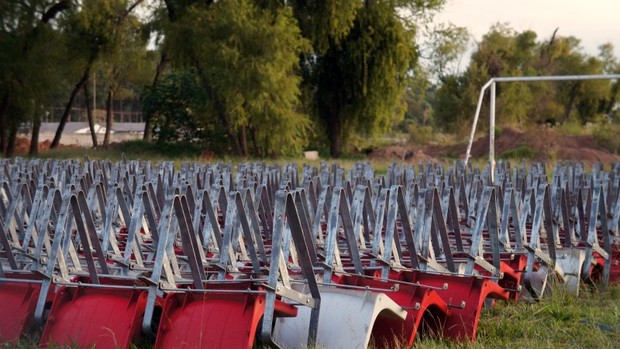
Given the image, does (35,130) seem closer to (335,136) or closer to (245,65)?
(245,65)

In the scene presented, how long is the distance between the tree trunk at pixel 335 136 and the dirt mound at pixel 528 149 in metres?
1.86

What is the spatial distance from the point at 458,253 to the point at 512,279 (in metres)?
0.50

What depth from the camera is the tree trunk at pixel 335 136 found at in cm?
3350

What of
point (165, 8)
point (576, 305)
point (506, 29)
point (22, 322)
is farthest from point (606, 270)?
point (506, 29)

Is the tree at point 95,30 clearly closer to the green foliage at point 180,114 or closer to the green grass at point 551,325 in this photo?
the green foliage at point 180,114

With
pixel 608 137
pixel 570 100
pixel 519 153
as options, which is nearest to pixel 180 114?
pixel 519 153

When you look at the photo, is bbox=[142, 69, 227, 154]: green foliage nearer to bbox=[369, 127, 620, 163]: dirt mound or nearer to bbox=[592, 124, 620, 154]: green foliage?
bbox=[369, 127, 620, 163]: dirt mound

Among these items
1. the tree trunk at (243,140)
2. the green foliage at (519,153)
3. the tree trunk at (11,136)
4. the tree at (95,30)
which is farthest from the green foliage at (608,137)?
the tree trunk at (11,136)

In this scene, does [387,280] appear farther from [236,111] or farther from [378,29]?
[378,29]

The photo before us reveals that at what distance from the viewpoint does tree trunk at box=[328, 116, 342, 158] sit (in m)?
33.5

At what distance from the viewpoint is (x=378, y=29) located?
31.1 m

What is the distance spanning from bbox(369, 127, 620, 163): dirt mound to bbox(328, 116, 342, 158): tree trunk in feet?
6.12

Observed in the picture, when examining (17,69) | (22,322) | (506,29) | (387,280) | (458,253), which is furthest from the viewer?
(506,29)

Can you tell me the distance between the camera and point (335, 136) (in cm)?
3359
